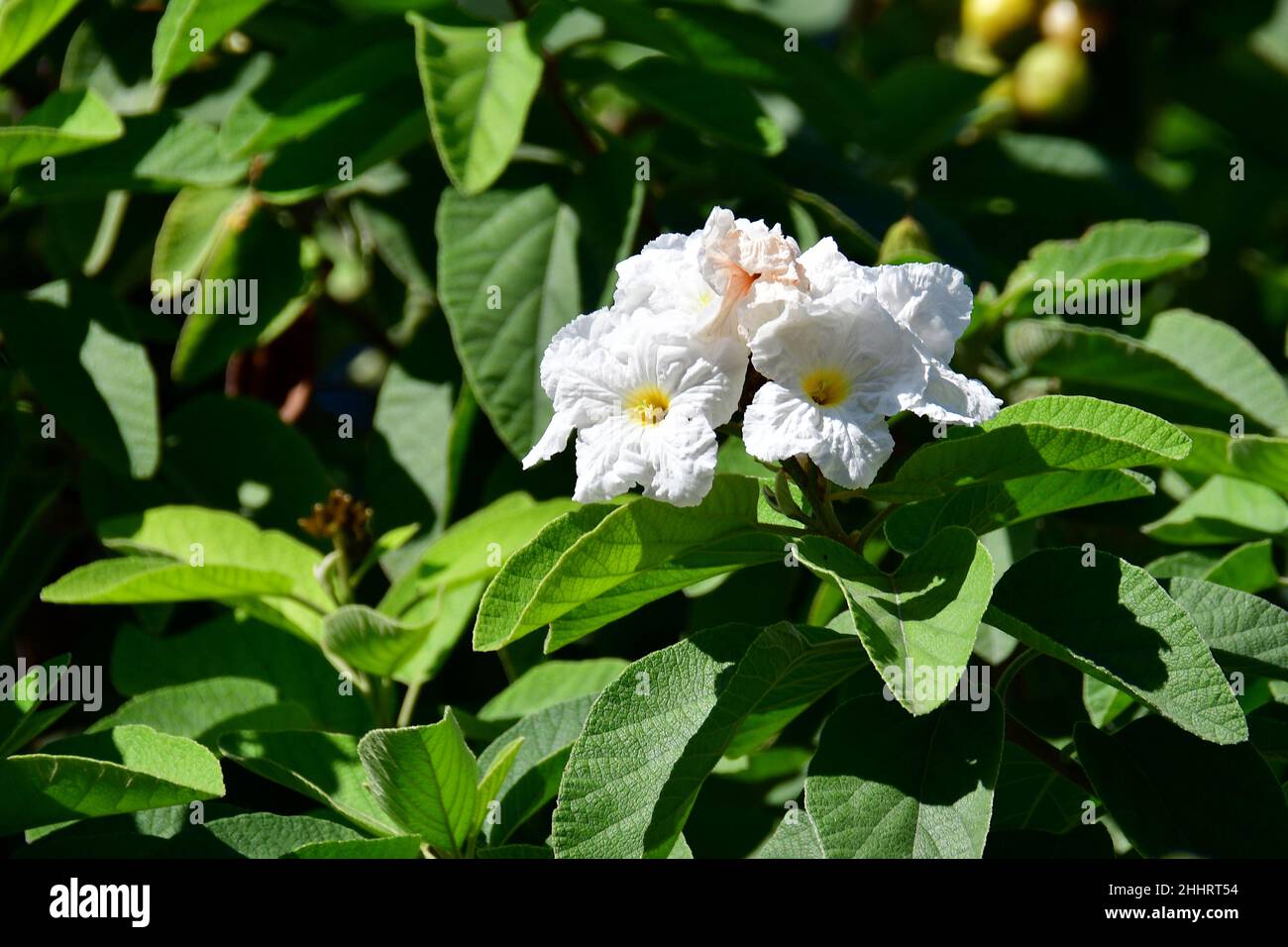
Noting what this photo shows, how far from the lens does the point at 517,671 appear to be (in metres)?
1.47

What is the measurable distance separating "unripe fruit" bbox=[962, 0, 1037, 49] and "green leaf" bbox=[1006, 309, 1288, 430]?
1036mm

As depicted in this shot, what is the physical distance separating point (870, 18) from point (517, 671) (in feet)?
6.20

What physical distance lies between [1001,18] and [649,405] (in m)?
1.78

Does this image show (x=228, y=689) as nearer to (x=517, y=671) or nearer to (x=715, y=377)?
(x=517, y=671)

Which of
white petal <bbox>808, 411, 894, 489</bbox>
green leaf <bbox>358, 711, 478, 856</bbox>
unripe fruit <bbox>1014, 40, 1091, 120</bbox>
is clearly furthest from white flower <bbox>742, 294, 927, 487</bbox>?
unripe fruit <bbox>1014, 40, 1091, 120</bbox>

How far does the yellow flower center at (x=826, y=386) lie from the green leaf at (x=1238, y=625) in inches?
14.2

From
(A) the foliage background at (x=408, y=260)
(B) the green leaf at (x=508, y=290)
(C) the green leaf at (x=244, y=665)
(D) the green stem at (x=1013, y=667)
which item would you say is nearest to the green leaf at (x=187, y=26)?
(A) the foliage background at (x=408, y=260)

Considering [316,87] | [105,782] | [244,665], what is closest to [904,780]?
[105,782]

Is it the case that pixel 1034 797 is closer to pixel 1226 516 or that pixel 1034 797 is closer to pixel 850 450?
pixel 1226 516

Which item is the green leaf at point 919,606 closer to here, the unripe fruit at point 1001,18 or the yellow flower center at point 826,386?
the yellow flower center at point 826,386

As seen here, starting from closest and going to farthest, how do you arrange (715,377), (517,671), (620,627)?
(715,377) → (517,671) → (620,627)

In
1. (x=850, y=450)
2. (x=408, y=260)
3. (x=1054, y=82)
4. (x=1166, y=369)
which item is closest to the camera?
(x=850, y=450)

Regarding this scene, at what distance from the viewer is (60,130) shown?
4.64 ft

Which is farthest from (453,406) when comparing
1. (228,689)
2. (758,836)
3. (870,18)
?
(870,18)
